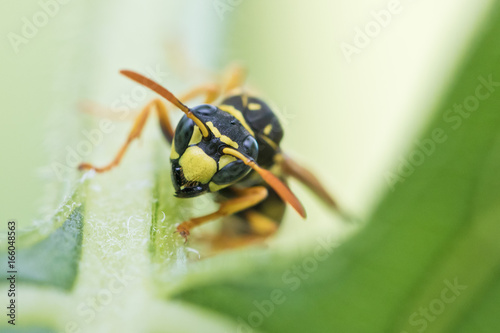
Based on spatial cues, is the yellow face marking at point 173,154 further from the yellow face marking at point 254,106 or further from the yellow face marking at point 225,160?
the yellow face marking at point 254,106

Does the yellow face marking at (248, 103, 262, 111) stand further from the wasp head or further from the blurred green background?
the wasp head

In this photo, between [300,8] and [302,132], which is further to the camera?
[300,8]

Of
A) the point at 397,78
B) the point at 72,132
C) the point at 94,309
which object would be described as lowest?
the point at 72,132

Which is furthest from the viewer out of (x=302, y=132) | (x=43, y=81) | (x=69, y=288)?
(x=302, y=132)

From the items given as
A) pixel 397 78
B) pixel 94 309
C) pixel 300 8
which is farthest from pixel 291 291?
pixel 300 8

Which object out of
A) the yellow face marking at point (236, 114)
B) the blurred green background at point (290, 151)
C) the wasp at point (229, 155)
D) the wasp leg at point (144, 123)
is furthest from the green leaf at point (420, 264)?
the yellow face marking at point (236, 114)

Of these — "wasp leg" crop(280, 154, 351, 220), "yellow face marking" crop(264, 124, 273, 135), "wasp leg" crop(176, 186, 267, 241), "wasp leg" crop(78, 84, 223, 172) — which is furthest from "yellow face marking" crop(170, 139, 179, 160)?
"wasp leg" crop(280, 154, 351, 220)

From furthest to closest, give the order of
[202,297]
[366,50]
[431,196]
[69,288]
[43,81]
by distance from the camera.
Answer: [366,50] < [43,81] < [431,196] < [202,297] < [69,288]

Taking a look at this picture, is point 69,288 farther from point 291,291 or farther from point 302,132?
point 302,132
